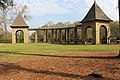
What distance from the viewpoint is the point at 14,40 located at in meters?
52.2

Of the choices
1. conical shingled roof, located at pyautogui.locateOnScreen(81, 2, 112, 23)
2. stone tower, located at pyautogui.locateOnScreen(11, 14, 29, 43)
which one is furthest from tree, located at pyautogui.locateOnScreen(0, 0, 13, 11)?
stone tower, located at pyautogui.locateOnScreen(11, 14, 29, 43)

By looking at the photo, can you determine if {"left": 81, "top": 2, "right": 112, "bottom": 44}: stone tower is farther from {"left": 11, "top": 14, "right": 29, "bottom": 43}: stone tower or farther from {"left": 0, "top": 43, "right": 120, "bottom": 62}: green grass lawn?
{"left": 11, "top": 14, "right": 29, "bottom": 43}: stone tower

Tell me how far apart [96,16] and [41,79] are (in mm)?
30719

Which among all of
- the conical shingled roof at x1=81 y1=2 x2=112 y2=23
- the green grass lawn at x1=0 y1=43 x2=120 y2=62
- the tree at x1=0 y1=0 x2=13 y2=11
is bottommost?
the green grass lawn at x1=0 y1=43 x2=120 y2=62

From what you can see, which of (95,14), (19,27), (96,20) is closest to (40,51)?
(96,20)

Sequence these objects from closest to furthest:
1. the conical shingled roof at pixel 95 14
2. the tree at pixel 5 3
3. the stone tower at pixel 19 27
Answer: the tree at pixel 5 3
the conical shingled roof at pixel 95 14
the stone tower at pixel 19 27

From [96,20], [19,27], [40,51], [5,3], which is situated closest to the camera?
[5,3]

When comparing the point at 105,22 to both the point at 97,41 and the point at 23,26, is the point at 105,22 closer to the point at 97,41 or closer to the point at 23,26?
the point at 97,41

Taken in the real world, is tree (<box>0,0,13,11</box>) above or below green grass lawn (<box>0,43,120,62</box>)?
above

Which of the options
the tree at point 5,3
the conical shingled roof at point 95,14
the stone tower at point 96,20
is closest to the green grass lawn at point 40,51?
the tree at point 5,3

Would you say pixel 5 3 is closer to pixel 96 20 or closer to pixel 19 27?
pixel 96 20

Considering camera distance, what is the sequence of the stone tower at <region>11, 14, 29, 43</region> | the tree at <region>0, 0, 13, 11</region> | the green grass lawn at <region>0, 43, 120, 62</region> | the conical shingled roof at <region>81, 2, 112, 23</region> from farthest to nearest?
the stone tower at <region>11, 14, 29, 43</region> < the conical shingled roof at <region>81, 2, 112, 23</region> < the tree at <region>0, 0, 13, 11</region> < the green grass lawn at <region>0, 43, 120, 62</region>

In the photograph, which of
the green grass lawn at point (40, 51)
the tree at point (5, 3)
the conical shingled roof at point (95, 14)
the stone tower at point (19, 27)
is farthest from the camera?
the stone tower at point (19, 27)

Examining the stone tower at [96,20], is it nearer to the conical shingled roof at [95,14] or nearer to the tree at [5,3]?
the conical shingled roof at [95,14]
